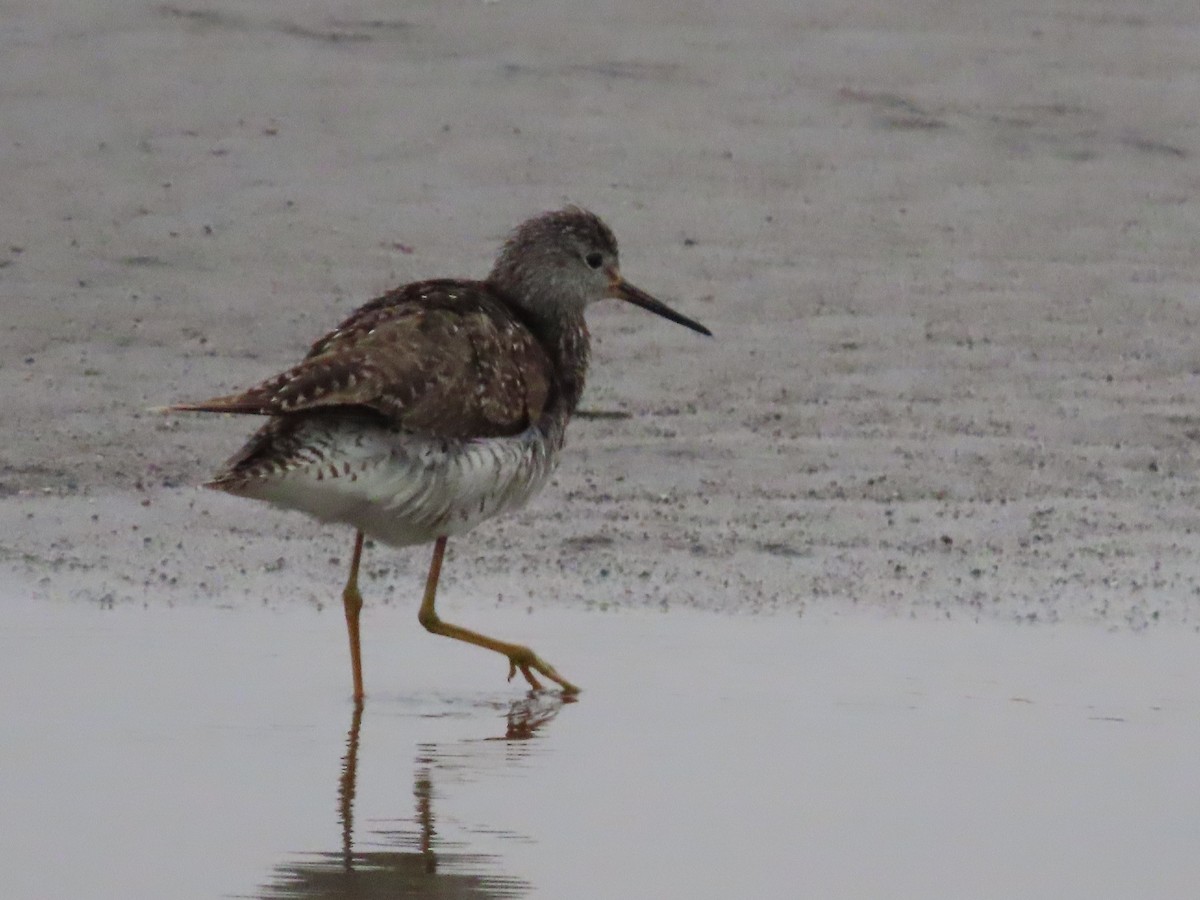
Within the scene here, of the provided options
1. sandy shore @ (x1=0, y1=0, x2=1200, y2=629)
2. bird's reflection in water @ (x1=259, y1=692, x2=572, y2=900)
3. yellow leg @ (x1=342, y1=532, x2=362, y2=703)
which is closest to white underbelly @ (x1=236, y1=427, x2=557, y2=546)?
yellow leg @ (x1=342, y1=532, x2=362, y2=703)

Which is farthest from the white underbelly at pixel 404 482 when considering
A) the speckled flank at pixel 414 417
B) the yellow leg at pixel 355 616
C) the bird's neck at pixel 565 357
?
the bird's neck at pixel 565 357

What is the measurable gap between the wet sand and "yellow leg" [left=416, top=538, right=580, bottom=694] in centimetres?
9

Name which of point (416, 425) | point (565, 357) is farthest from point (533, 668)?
point (565, 357)

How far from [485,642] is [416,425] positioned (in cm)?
64

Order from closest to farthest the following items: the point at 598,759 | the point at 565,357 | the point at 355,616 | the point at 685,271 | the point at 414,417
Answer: the point at 598,759, the point at 414,417, the point at 355,616, the point at 565,357, the point at 685,271

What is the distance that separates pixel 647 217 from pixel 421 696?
4.85 m

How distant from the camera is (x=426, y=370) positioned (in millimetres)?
6473

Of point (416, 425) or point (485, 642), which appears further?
point (485, 642)

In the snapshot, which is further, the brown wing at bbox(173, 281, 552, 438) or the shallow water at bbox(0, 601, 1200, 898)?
the brown wing at bbox(173, 281, 552, 438)

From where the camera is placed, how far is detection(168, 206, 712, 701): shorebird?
6.20 metres

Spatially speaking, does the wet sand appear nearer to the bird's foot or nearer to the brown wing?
the bird's foot

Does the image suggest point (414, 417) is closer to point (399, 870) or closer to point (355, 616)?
point (355, 616)

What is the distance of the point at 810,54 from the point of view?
12.7m

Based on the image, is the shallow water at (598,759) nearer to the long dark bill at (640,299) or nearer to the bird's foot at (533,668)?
the bird's foot at (533,668)
